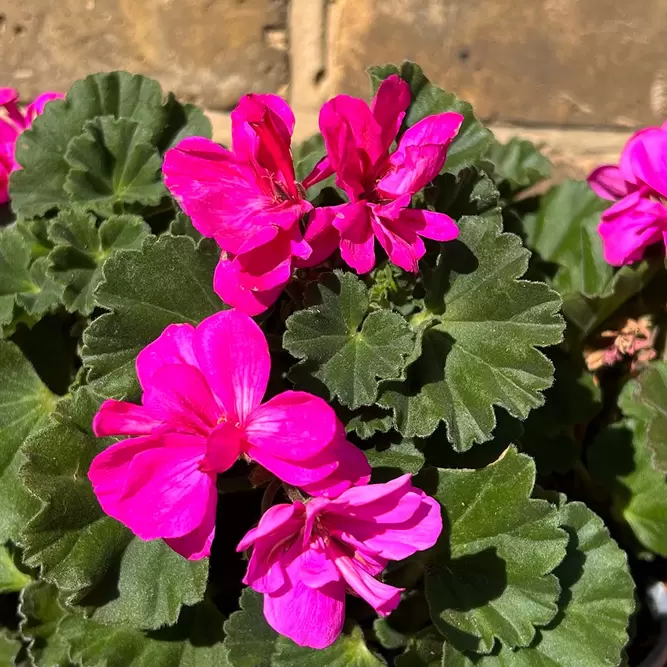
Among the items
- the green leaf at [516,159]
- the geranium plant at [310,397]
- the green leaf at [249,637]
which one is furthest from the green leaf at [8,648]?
the green leaf at [516,159]

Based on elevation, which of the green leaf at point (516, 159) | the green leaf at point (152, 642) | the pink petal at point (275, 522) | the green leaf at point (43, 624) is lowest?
the green leaf at point (43, 624)

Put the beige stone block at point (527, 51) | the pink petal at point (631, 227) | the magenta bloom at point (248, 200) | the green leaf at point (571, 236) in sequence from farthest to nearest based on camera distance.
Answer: the beige stone block at point (527, 51) < the green leaf at point (571, 236) < the pink petal at point (631, 227) < the magenta bloom at point (248, 200)

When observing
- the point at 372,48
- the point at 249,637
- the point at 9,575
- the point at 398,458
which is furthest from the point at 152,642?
the point at 372,48

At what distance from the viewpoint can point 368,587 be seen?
24.2 inches

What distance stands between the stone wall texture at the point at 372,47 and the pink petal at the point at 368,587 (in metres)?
1.20

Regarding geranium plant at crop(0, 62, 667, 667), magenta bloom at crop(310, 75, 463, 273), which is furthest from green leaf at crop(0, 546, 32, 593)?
magenta bloom at crop(310, 75, 463, 273)

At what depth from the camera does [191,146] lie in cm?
72

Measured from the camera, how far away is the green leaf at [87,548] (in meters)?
0.74

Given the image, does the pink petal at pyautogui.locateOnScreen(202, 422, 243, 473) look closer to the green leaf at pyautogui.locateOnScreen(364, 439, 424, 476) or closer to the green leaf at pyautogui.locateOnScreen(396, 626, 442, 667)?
the green leaf at pyautogui.locateOnScreen(364, 439, 424, 476)

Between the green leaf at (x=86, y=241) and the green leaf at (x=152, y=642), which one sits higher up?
the green leaf at (x=86, y=241)

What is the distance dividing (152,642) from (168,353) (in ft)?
1.27

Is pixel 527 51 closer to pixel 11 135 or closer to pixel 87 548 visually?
pixel 11 135

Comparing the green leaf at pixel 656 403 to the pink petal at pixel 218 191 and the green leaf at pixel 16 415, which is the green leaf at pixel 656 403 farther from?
the green leaf at pixel 16 415

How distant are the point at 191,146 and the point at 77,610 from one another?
473mm
